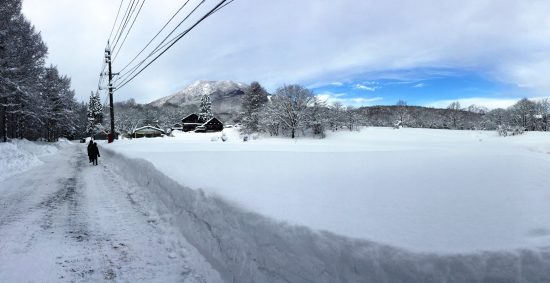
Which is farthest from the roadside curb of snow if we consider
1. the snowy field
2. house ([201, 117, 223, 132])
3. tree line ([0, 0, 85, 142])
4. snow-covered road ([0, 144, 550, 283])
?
house ([201, 117, 223, 132])

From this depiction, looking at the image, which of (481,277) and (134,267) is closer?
(481,277)

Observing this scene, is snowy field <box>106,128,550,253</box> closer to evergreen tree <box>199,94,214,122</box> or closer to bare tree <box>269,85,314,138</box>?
bare tree <box>269,85,314,138</box>

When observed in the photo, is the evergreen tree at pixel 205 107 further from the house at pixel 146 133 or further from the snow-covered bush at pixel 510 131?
the snow-covered bush at pixel 510 131

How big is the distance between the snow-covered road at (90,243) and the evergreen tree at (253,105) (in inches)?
2073

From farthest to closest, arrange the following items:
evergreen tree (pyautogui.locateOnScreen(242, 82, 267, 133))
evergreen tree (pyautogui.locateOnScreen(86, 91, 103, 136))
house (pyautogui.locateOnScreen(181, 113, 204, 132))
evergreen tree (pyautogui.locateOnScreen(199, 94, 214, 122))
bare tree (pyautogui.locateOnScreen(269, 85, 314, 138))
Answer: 1. evergreen tree (pyautogui.locateOnScreen(86, 91, 103, 136))
2. house (pyautogui.locateOnScreen(181, 113, 204, 132))
3. evergreen tree (pyautogui.locateOnScreen(199, 94, 214, 122))
4. evergreen tree (pyautogui.locateOnScreen(242, 82, 267, 133))
5. bare tree (pyautogui.locateOnScreen(269, 85, 314, 138))

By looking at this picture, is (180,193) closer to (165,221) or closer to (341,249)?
(165,221)

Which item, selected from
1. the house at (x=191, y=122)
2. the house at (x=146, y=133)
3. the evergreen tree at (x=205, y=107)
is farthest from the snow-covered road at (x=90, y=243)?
the house at (x=191, y=122)

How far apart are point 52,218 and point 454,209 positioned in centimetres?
727

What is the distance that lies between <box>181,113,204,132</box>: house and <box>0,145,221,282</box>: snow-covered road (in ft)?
270

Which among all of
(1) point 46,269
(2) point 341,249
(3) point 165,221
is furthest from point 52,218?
(2) point 341,249

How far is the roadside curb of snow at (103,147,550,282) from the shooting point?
279cm

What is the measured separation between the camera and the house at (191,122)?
299ft

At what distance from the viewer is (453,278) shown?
2812 mm

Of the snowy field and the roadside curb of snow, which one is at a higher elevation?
the snowy field
